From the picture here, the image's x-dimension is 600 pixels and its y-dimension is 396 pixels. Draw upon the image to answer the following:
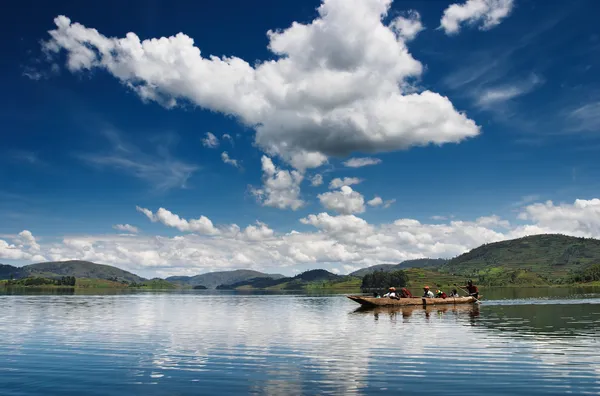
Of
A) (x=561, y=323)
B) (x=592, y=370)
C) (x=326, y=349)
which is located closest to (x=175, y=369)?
(x=326, y=349)

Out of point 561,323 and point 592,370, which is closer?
point 592,370

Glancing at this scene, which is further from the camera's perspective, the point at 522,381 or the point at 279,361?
the point at 279,361

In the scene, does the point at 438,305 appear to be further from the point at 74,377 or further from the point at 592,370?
the point at 74,377

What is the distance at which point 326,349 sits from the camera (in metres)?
39.6

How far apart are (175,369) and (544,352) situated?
1104 inches

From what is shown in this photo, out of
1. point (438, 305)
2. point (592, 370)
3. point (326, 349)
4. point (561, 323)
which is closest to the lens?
point (592, 370)

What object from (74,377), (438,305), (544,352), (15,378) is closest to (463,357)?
(544,352)

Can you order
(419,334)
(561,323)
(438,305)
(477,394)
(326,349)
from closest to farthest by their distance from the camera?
(477,394) < (326,349) < (419,334) < (561,323) < (438,305)

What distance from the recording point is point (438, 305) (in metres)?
103

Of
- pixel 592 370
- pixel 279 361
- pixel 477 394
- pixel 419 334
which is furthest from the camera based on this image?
pixel 419 334

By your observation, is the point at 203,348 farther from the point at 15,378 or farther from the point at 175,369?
the point at 15,378

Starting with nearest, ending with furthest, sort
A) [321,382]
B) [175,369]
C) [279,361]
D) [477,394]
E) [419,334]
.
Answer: [477,394] < [321,382] < [175,369] < [279,361] < [419,334]

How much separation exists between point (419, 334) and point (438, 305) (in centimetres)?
5713

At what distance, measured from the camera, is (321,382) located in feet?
84.4
